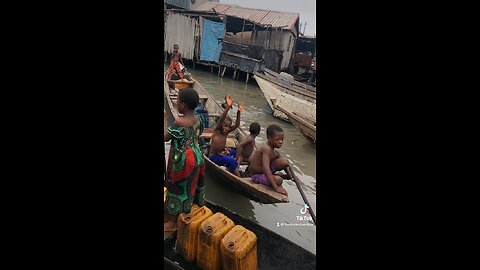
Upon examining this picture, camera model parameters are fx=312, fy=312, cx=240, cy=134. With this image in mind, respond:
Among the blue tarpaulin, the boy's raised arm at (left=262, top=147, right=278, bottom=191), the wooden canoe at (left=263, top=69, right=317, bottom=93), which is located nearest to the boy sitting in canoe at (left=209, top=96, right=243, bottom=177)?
the boy's raised arm at (left=262, top=147, right=278, bottom=191)

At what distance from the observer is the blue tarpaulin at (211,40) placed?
1174cm

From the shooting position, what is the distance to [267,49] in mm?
12531

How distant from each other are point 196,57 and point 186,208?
10533 millimetres

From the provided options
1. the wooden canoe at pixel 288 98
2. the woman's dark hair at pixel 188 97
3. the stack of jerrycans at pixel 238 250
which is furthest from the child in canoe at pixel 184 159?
the wooden canoe at pixel 288 98

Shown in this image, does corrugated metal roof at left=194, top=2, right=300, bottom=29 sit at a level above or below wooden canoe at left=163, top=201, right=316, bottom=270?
above

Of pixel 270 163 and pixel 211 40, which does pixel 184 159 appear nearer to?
pixel 270 163

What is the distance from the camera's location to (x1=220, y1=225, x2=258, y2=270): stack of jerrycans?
2213 millimetres

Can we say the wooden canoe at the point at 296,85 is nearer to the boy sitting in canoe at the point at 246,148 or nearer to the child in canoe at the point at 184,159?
the boy sitting in canoe at the point at 246,148

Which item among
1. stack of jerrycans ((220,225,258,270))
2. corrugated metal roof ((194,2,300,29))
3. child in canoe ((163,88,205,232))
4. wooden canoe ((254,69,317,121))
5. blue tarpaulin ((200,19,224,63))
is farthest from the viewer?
corrugated metal roof ((194,2,300,29))

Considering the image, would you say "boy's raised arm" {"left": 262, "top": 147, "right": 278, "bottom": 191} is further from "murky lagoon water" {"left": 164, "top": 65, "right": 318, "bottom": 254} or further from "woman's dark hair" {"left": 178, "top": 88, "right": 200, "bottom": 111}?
"woman's dark hair" {"left": 178, "top": 88, "right": 200, "bottom": 111}

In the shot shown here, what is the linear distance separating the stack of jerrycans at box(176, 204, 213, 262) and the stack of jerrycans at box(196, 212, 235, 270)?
62 millimetres

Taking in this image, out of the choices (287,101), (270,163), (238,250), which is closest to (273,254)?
(238,250)

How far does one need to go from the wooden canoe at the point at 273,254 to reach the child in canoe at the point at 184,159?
0.33 meters
